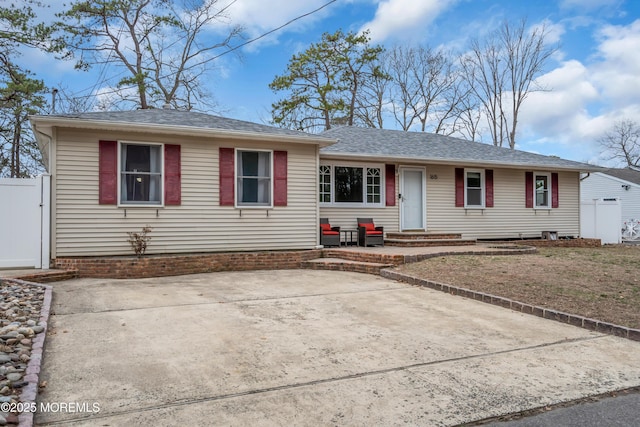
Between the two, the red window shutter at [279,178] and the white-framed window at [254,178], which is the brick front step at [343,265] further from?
the white-framed window at [254,178]

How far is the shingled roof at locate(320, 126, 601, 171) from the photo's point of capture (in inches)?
484

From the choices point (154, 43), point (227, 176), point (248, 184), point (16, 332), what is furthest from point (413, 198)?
point (154, 43)

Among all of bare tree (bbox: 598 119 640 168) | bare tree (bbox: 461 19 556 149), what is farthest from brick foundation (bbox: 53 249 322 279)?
bare tree (bbox: 598 119 640 168)

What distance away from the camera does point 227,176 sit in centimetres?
993

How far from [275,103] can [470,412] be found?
23.5m

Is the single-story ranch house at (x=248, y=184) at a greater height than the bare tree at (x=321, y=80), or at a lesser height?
lesser

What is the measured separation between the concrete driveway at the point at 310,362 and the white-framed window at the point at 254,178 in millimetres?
4275

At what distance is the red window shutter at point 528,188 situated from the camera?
570 inches

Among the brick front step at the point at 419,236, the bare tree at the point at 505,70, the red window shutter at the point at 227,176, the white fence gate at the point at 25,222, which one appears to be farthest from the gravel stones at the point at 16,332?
the bare tree at the point at 505,70

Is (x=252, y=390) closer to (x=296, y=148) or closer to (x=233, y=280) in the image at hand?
(x=233, y=280)

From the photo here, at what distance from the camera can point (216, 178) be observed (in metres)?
9.88

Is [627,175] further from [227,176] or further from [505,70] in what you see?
[227,176]

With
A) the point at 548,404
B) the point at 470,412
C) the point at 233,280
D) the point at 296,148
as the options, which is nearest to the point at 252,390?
the point at 470,412

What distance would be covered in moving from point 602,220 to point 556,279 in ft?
35.4
